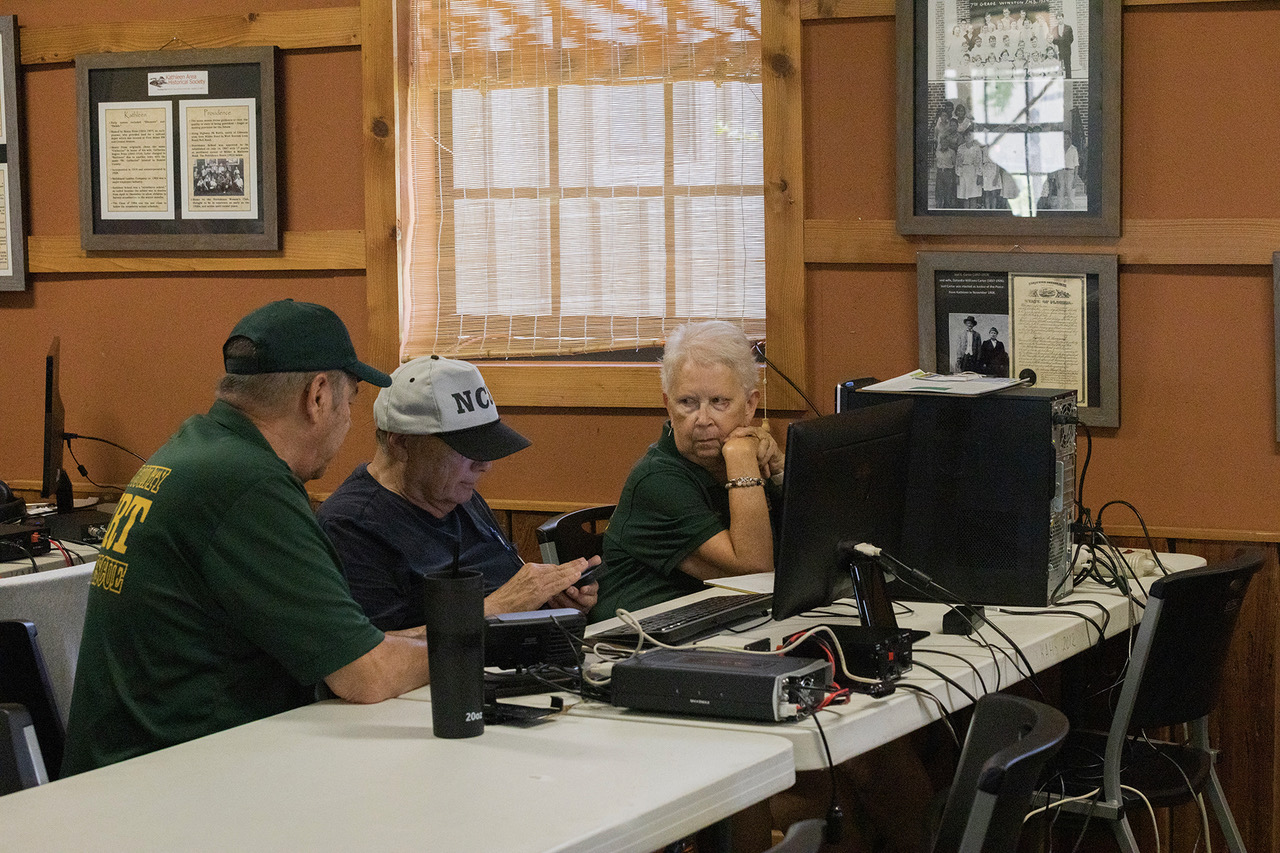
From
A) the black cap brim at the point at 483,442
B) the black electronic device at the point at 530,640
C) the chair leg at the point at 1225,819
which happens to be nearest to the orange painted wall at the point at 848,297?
the chair leg at the point at 1225,819

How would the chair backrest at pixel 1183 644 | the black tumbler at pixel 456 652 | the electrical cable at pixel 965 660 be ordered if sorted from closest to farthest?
the black tumbler at pixel 456 652 → the electrical cable at pixel 965 660 → the chair backrest at pixel 1183 644

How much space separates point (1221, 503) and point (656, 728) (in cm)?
210

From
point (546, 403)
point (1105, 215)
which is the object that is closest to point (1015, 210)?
point (1105, 215)

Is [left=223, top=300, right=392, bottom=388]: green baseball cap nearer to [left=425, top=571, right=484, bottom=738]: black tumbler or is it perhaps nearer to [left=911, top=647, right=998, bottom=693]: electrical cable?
[left=425, top=571, right=484, bottom=738]: black tumbler

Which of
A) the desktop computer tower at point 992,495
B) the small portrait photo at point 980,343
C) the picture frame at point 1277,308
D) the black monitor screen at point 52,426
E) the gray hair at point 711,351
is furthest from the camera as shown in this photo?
the black monitor screen at point 52,426

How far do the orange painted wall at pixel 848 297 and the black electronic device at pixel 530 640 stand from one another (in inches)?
68.7

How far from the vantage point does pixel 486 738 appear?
182 centimetres

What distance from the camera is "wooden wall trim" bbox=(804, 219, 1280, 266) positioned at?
3305 millimetres

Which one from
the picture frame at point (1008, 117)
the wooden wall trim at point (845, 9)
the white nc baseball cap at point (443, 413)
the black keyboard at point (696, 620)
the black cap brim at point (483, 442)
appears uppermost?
the wooden wall trim at point (845, 9)

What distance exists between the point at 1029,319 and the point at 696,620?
1.55 metres

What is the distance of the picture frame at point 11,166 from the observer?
4.47 meters

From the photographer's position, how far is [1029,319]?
11.4 ft

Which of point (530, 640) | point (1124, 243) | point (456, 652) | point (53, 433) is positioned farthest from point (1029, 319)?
point (53, 433)

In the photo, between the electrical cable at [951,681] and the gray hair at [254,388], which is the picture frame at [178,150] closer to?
the gray hair at [254,388]
